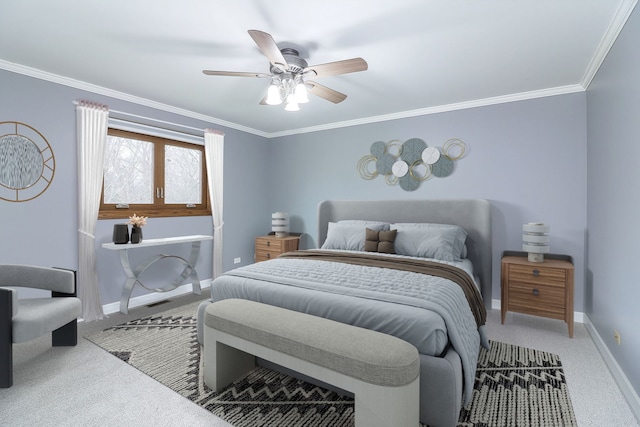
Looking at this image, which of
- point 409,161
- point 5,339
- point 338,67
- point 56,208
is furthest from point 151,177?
point 409,161

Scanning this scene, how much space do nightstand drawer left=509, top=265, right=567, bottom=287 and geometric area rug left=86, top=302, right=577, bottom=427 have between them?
69cm

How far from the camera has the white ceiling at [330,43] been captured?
→ 2.03 meters

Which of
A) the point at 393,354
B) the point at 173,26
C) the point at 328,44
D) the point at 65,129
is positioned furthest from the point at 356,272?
the point at 65,129

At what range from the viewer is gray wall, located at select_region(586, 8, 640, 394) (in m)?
1.97

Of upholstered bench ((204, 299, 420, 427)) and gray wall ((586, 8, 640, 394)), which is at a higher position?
gray wall ((586, 8, 640, 394))

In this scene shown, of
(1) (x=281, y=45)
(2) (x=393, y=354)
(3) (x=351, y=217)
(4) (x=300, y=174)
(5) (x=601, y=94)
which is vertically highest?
(1) (x=281, y=45)

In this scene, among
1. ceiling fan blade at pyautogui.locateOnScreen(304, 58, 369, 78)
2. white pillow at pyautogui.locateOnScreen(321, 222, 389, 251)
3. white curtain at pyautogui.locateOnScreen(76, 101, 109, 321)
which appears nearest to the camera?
ceiling fan blade at pyautogui.locateOnScreen(304, 58, 369, 78)

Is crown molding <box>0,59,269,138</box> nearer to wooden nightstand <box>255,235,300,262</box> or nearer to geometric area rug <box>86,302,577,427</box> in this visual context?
wooden nightstand <box>255,235,300,262</box>

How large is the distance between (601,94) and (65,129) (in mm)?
4893

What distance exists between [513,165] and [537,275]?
1249 millimetres

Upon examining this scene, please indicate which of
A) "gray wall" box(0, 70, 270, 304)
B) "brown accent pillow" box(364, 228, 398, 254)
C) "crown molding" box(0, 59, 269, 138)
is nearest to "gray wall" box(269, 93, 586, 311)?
"brown accent pillow" box(364, 228, 398, 254)

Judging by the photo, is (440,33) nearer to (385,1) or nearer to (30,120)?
(385,1)

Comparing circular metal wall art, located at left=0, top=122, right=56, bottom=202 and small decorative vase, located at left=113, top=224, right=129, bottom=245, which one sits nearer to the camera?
circular metal wall art, located at left=0, top=122, right=56, bottom=202

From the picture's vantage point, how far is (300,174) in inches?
206
